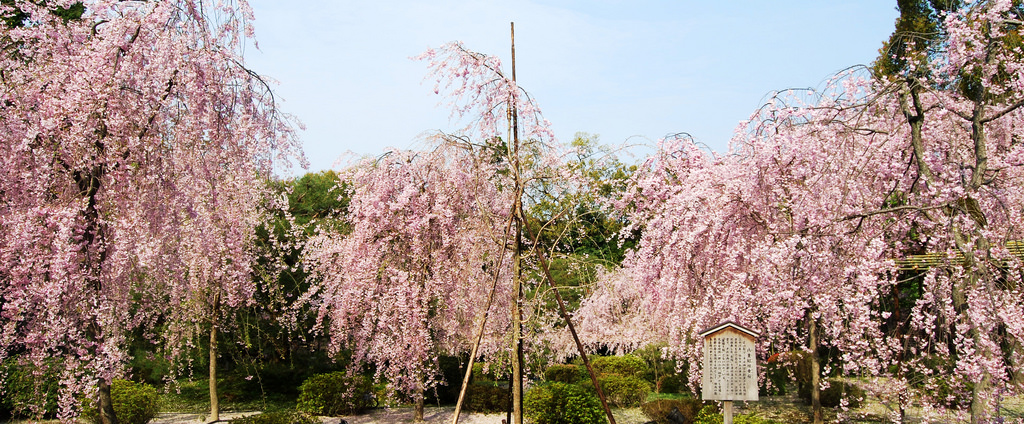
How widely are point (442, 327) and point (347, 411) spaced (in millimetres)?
2936

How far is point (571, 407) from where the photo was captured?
10133 millimetres

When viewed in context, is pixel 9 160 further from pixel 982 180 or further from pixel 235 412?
pixel 235 412

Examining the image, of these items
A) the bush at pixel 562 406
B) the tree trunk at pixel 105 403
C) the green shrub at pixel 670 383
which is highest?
the tree trunk at pixel 105 403

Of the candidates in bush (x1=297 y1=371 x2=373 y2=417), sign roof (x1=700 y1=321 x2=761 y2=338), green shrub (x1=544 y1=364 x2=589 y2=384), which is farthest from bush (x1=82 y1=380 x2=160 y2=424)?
sign roof (x1=700 y1=321 x2=761 y2=338)

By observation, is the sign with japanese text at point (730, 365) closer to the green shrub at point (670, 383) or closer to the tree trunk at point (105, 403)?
the tree trunk at point (105, 403)

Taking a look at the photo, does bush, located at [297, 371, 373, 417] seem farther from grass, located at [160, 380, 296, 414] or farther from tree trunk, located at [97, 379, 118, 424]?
tree trunk, located at [97, 379, 118, 424]

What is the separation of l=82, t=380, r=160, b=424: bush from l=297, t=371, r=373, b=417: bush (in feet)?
7.50

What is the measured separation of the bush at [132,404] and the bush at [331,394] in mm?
2285

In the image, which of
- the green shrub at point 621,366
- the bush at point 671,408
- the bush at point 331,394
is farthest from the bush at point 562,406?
the green shrub at point 621,366

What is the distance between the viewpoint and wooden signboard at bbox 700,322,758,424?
6594 millimetres

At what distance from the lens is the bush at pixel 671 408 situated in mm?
10773

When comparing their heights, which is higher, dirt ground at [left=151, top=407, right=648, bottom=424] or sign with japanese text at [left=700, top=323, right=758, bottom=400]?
sign with japanese text at [left=700, top=323, right=758, bottom=400]

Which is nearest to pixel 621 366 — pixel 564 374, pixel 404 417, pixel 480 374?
pixel 564 374

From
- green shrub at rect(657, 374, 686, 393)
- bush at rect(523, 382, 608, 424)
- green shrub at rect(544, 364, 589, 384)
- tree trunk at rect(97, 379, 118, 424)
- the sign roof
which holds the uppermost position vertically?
the sign roof
